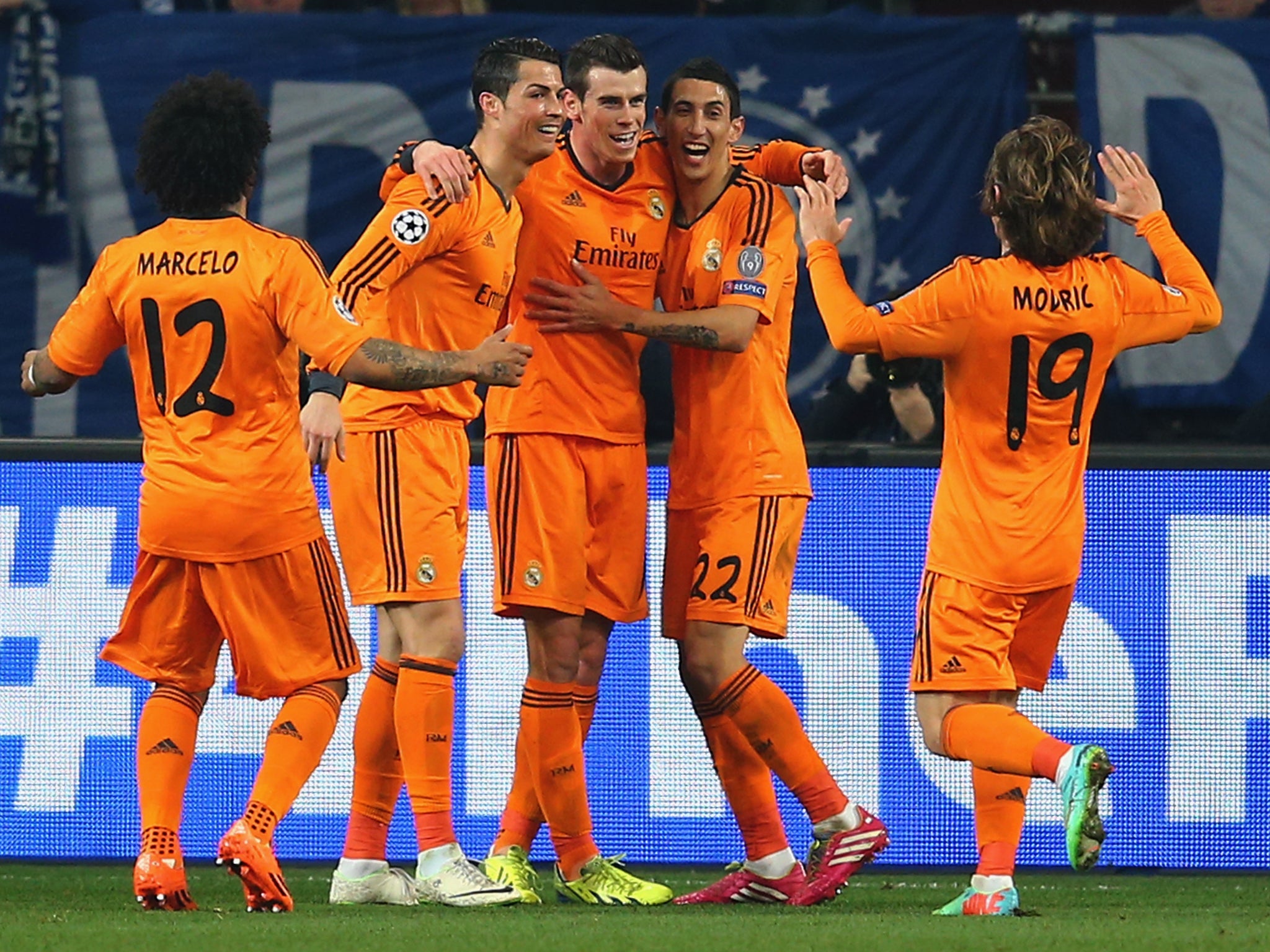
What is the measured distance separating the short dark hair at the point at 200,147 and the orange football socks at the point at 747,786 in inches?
75.4

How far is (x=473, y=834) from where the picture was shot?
7059 millimetres

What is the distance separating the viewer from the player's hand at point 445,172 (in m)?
5.80

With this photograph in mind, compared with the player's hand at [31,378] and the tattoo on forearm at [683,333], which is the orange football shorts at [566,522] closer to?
the tattoo on forearm at [683,333]

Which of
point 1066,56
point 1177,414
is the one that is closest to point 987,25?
point 1066,56

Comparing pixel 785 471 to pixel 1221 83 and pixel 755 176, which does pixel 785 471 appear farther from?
pixel 1221 83

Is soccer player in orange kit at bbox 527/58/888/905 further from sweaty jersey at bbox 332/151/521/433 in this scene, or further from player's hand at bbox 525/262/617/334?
sweaty jersey at bbox 332/151/521/433

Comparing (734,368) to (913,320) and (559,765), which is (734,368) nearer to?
(913,320)

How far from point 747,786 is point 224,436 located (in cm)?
174

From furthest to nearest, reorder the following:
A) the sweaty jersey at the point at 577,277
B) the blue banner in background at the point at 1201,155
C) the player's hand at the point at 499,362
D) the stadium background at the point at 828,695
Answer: the blue banner in background at the point at 1201,155
the stadium background at the point at 828,695
the sweaty jersey at the point at 577,277
the player's hand at the point at 499,362

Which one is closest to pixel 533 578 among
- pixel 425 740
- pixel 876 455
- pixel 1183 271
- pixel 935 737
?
pixel 425 740

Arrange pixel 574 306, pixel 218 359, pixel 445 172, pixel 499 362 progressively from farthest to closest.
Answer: pixel 574 306, pixel 445 172, pixel 218 359, pixel 499 362

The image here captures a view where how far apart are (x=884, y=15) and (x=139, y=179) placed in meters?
4.51

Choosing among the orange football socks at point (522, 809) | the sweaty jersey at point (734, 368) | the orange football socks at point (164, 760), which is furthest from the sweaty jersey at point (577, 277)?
the orange football socks at point (164, 760)

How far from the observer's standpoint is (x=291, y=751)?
559 centimetres
